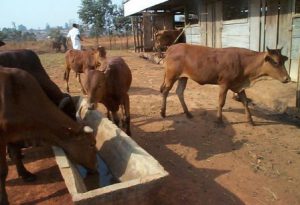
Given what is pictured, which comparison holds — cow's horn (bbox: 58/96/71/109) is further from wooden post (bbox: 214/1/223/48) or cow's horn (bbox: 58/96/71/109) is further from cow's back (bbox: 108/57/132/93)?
wooden post (bbox: 214/1/223/48)

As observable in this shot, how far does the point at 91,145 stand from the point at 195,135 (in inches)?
94.0

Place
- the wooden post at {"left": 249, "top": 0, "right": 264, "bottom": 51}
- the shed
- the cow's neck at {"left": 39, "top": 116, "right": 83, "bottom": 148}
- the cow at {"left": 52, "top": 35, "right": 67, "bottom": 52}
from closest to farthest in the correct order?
1. the cow's neck at {"left": 39, "top": 116, "right": 83, "bottom": 148}
2. the shed
3. the wooden post at {"left": 249, "top": 0, "right": 264, "bottom": 51}
4. the cow at {"left": 52, "top": 35, "right": 67, "bottom": 52}

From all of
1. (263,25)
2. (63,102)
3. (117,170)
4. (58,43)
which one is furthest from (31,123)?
(58,43)

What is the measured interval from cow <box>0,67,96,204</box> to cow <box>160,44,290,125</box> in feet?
10.1

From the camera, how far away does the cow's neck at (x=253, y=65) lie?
6.14 meters

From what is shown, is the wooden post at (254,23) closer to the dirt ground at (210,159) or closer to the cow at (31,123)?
the dirt ground at (210,159)

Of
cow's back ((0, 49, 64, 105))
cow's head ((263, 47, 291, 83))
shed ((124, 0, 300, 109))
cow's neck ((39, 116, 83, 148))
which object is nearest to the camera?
cow's neck ((39, 116, 83, 148))

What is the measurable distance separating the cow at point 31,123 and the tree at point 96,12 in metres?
27.9

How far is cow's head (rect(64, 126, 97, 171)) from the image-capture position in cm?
393

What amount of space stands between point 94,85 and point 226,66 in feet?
8.93

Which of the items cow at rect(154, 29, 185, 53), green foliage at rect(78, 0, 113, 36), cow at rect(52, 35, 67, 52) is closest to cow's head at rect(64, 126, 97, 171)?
cow at rect(154, 29, 185, 53)

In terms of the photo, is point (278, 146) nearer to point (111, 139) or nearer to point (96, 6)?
point (111, 139)

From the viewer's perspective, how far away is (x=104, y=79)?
4871 mm

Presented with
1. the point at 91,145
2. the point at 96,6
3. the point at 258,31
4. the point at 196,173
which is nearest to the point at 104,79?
the point at 91,145
